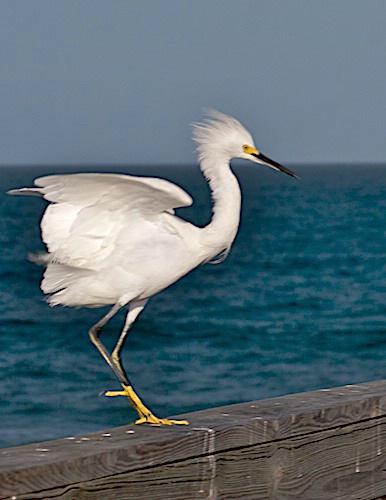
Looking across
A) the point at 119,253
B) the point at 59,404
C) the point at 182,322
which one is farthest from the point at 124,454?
the point at 182,322

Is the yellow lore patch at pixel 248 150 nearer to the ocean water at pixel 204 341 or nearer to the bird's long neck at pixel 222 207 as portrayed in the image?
the bird's long neck at pixel 222 207

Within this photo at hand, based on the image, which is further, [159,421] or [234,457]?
[159,421]

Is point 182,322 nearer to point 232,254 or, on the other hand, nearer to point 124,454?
point 232,254

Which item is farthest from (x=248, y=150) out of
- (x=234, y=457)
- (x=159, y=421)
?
(x=234, y=457)

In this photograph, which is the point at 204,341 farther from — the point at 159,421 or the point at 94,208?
the point at 159,421

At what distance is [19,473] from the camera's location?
99.4 inches

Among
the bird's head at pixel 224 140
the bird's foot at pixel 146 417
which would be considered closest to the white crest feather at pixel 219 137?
the bird's head at pixel 224 140

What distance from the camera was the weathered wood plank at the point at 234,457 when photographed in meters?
2.63

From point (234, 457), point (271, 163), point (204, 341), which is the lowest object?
point (204, 341)

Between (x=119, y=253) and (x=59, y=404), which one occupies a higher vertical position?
(x=119, y=253)

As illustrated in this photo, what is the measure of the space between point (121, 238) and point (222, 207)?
0.50 metres

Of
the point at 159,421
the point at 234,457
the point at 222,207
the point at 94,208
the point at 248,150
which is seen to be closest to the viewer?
the point at 234,457

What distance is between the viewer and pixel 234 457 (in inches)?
119

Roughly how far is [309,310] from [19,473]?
22.2m
